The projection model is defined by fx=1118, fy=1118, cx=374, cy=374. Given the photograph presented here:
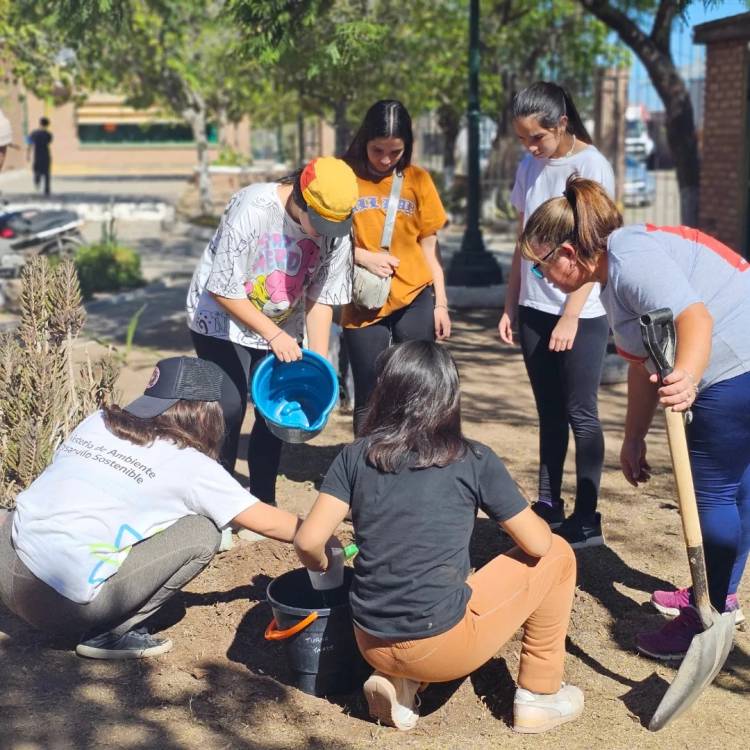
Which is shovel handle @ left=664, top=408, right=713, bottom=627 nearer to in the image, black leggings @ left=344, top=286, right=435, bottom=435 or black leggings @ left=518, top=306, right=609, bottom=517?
black leggings @ left=518, top=306, right=609, bottom=517

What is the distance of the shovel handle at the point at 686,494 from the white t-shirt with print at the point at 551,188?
1264mm

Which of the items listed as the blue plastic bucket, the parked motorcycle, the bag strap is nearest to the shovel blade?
the blue plastic bucket

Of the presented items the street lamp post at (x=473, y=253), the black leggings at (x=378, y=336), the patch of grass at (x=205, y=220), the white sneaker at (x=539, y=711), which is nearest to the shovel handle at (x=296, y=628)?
the white sneaker at (x=539, y=711)

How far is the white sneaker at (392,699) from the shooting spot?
10.6 ft

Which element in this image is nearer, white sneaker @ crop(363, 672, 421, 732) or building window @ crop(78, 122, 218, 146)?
white sneaker @ crop(363, 672, 421, 732)

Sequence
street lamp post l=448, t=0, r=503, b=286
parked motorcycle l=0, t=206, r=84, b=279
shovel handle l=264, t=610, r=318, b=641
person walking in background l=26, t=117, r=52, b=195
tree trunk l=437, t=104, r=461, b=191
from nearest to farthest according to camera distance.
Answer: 1. shovel handle l=264, t=610, r=318, b=641
2. street lamp post l=448, t=0, r=503, b=286
3. parked motorcycle l=0, t=206, r=84, b=279
4. tree trunk l=437, t=104, r=461, b=191
5. person walking in background l=26, t=117, r=52, b=195

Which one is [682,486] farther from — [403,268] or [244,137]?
[244,137]

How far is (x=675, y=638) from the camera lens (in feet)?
12.2

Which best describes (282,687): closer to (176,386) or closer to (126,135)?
(176,386)

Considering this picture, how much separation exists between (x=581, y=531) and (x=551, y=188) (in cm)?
139

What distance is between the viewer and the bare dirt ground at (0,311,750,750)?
327 centimetres

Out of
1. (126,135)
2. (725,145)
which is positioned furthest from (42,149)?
(126,135)

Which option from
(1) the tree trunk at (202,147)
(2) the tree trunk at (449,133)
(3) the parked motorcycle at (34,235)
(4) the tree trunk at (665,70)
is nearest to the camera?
(4) the tree trunk at (665,70)

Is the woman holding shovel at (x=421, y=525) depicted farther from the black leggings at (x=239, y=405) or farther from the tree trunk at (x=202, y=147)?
the tree trunk at (x=202, y=147)
